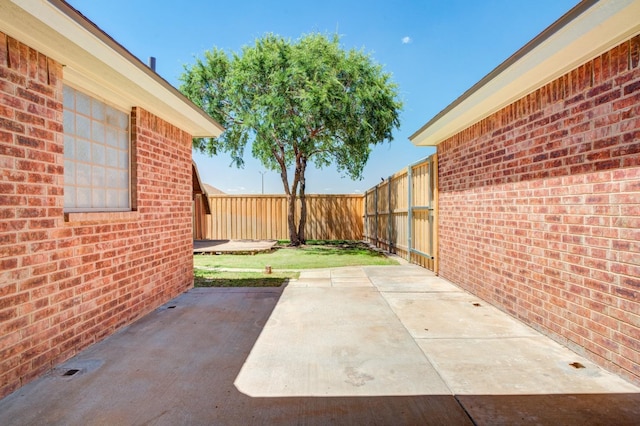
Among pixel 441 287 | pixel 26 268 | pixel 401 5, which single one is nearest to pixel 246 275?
pixel 441 287

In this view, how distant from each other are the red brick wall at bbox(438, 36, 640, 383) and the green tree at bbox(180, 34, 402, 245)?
22.6 ft

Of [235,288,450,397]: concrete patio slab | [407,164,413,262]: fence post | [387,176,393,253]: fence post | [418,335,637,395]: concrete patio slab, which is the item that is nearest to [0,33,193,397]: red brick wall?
[235,288,450,397]: concrete patio slab

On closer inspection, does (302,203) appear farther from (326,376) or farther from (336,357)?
(326,376)

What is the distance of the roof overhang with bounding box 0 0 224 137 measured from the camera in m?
2.38

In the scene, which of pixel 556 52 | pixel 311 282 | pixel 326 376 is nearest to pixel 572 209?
pixel 556 52

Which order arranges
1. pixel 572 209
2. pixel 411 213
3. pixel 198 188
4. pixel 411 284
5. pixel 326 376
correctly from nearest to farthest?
pixel 326 376 → pixel 572 209 → pixel 411 284 → pixel 411 213 → pixel 198 188

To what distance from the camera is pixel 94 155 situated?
381cm

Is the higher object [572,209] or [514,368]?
[572,209]

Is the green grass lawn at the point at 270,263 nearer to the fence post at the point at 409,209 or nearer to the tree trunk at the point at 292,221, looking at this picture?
the fence post at the point at 409,209

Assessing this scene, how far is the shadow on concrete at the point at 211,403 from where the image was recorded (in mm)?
2193

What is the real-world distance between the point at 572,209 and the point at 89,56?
469 centimetres

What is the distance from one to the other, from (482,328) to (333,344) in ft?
5.82

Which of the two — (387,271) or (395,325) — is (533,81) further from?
(387,271)

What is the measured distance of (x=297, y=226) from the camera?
15.2 meters
